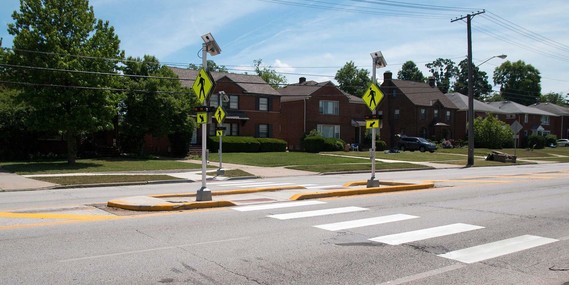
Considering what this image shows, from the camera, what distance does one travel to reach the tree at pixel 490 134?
5812cm

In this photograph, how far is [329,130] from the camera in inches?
2090

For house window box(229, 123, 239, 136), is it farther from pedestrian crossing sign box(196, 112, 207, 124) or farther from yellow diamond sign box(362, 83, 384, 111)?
pedestrian crossing sign box(196, 112, 207, 124)

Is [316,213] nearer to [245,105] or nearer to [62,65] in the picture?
[62,65]

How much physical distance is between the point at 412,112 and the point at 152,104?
123 ft

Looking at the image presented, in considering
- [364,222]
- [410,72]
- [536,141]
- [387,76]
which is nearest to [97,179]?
[364,222]

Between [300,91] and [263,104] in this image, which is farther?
[300,91]

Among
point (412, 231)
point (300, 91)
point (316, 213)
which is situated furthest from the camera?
point (300, 91)

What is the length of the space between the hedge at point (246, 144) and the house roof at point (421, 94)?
77.7 feet

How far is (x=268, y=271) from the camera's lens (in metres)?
5.89

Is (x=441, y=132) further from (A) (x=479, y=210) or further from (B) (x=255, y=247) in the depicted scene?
(B) (x=255, y=247)

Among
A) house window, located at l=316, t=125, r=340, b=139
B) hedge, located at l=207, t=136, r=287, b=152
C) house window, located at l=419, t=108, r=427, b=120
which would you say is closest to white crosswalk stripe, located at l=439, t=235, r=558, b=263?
hedge, located at l=207, t=136, r=287, b=152

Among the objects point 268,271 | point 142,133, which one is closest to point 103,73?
point 142,133

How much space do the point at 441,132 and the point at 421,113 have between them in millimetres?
4532

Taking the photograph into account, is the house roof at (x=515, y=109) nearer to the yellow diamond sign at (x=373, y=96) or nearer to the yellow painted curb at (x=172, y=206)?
the yellow diamond sign at (x=373, y=96)
